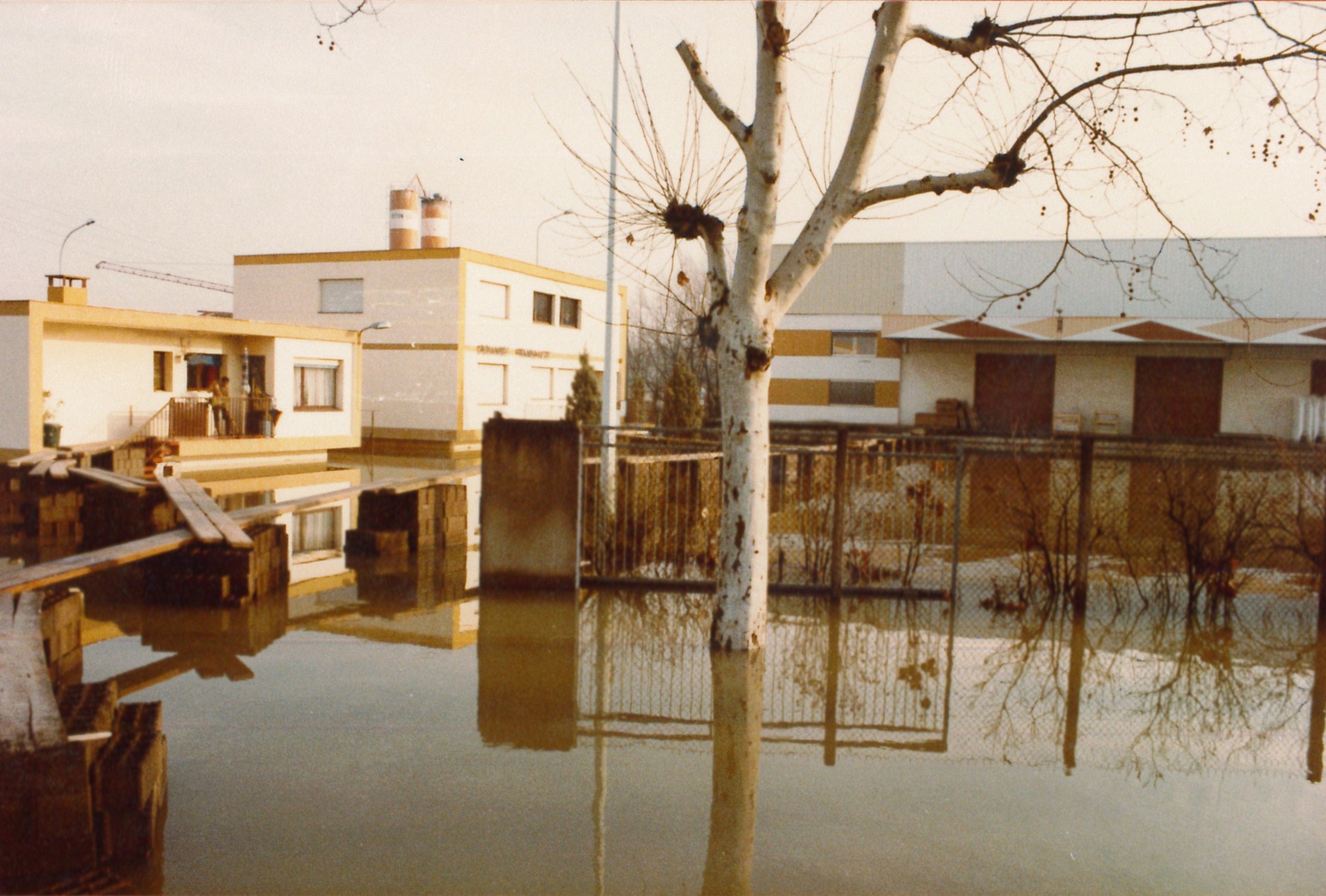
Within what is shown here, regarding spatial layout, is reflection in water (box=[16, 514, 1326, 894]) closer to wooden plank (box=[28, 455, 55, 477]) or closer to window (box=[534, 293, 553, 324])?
wooden plank (box=[28, 455, 55, 477])

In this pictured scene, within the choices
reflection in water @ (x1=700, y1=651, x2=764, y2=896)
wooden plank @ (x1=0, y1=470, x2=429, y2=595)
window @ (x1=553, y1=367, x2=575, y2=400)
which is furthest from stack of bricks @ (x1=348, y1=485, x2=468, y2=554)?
window @ (x1=553, y1=367, x2=575, y2=400)

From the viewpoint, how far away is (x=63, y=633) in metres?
6.98

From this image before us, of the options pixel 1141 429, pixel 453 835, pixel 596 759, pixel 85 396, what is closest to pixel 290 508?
pixel 596 759

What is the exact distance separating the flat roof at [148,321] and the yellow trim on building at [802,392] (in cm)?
1821

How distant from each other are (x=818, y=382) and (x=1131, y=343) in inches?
465

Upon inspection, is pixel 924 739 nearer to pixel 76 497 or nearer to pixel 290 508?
pixel 290 508

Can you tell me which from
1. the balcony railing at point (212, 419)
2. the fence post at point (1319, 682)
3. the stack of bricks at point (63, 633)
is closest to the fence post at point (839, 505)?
the fence post at point (1319, 682)

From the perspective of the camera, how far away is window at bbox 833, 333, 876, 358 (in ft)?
142

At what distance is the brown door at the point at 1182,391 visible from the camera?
120 feet

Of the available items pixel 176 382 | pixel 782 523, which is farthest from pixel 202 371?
pixel 782 523

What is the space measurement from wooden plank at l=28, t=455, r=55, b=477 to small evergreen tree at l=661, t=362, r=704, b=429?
16566mm

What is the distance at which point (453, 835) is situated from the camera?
452 cm

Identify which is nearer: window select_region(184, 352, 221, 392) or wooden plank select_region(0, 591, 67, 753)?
wooden plank select_region(0, 591, 67, 753)

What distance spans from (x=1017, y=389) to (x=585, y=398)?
50.7ft
